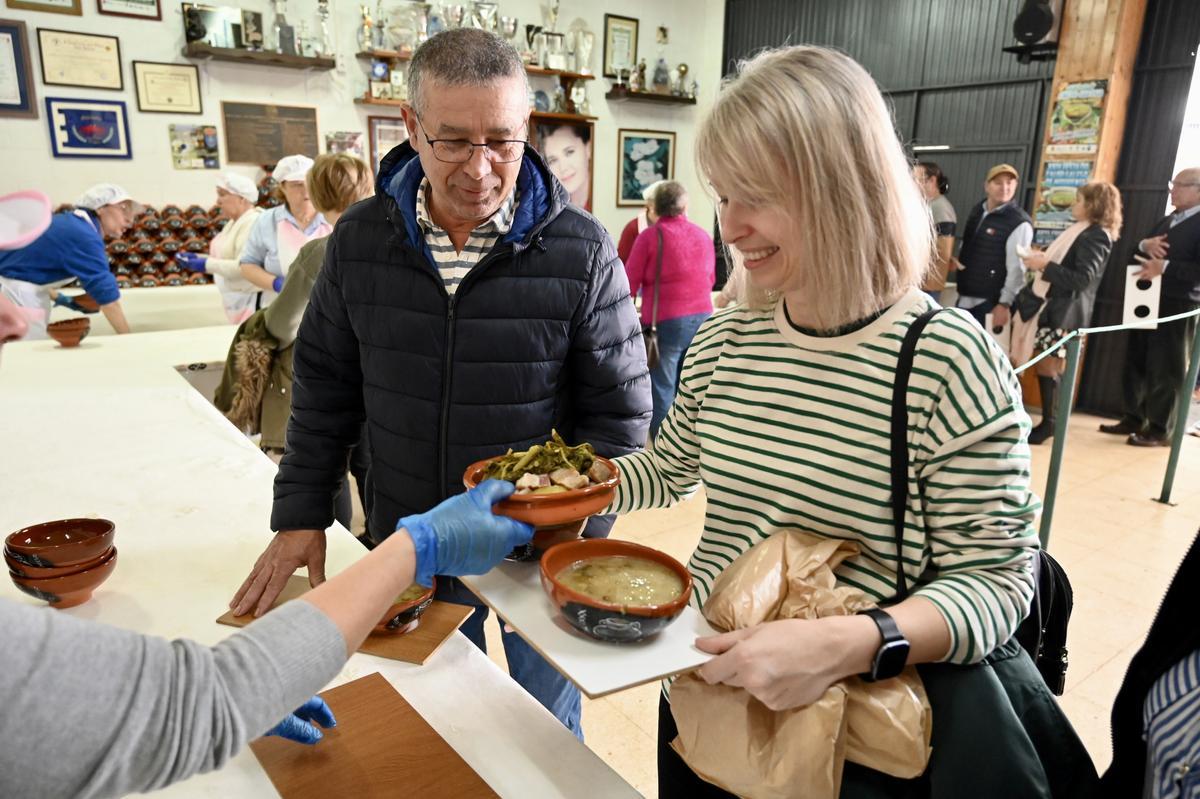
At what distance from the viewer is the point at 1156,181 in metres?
5.23

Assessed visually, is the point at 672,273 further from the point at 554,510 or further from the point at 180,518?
the point at 554,510

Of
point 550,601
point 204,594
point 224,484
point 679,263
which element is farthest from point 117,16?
point 550,601

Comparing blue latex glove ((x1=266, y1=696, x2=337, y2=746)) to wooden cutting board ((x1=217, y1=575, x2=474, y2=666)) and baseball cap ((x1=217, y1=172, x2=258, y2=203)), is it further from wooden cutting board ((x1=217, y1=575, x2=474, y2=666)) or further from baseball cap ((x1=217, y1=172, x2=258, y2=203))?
baseball cap ((x1=217, y1=172, x2=258, y2=203))

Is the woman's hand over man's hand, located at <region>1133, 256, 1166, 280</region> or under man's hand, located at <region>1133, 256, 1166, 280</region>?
under

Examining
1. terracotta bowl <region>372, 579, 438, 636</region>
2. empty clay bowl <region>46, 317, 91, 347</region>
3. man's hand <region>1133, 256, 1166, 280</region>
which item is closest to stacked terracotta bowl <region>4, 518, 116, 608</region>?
terracotta bowl <region>372, 579, 438, 636</region>

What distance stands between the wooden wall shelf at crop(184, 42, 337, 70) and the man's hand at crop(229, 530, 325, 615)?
16.7 ft

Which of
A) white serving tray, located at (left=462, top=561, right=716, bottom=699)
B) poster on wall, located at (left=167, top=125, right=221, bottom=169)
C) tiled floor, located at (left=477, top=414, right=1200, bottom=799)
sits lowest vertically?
tiled floor, located at (left=477, top=414, right=1200, bottom=799)

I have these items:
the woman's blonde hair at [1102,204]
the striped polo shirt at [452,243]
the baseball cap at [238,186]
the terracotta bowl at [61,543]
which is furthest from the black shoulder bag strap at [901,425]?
the woman's blonde hair at [1102,204]

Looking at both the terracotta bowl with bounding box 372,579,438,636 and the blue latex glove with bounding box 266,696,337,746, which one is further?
the terracotta bowl with bounding box 372,579,438,636

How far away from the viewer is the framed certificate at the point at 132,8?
16.7 feet

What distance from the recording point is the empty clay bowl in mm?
3262

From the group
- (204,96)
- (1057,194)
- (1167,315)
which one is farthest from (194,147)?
(1167,315)

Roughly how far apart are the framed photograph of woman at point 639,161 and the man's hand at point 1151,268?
419 cm

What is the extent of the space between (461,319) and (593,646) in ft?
2.58
